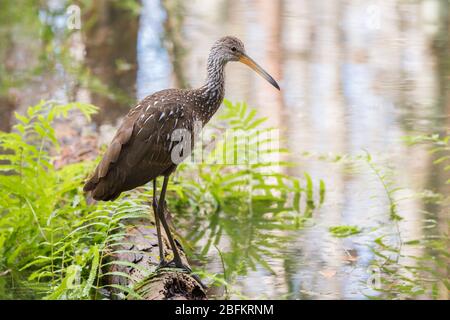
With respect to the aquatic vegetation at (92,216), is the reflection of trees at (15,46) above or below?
above

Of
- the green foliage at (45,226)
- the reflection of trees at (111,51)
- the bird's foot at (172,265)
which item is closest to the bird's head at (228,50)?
the green foliage at (45,226)

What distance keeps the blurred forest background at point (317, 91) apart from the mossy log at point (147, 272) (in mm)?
762

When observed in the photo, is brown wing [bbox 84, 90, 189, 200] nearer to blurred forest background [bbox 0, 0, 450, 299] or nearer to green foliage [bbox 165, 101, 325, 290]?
blurred forest background [bbox 0, 0, 450, 299]

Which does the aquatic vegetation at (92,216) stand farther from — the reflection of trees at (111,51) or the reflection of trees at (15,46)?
the reflection of trees at (15,46)

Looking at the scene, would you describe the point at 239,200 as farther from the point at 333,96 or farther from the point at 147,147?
the point at 333,96

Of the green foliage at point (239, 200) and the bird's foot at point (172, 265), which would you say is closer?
the bird's foot at point (172, 265)

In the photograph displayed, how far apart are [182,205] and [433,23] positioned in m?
7.52

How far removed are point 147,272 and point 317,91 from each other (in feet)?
21.1

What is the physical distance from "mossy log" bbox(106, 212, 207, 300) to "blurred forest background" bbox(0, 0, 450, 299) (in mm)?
762

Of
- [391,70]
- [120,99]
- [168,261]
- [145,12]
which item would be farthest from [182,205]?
[145,12]

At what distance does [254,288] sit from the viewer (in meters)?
7.19

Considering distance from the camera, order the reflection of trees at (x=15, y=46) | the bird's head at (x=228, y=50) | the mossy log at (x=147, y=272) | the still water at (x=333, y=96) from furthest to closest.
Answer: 1. the reflection of trees at (x=15, y=46)
2. the still water at (x=333, y=96)
3. the bird's head at (x=228, y=50)
4. the mossy log at (x=147, y=272)

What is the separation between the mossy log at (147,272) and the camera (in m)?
6.10
